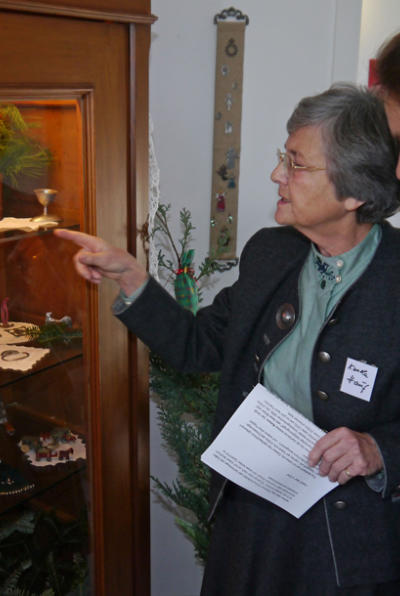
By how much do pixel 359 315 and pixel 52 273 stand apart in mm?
751

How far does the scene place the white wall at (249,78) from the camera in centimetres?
241

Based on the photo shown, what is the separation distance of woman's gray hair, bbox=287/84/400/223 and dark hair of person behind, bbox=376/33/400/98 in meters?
0.07

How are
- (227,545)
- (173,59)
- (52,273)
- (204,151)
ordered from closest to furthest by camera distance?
(52,273), (227,545), (173,59), (204,151)

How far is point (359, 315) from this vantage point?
161 centimetres

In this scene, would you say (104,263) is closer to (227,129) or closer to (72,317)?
(72,317)

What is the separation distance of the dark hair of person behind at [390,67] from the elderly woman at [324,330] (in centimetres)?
7

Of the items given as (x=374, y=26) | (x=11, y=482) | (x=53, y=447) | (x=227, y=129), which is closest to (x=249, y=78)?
(x=227, y=129)

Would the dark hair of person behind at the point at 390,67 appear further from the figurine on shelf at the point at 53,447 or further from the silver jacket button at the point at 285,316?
the figurine on shelf at the point at 53,447

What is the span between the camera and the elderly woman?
1.58 m

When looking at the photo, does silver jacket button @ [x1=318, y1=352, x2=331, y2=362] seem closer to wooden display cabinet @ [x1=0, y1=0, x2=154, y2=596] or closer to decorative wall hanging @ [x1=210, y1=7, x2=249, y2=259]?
wooden display cabinet @ [x1=0, y1=0, x2=154, y2=596]

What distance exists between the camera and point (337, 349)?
1615mm

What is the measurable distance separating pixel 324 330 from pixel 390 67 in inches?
23.6

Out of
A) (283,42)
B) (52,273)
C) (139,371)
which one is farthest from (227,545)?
(283,42)

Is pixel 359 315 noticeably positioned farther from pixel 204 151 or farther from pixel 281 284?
pixel 204 151
